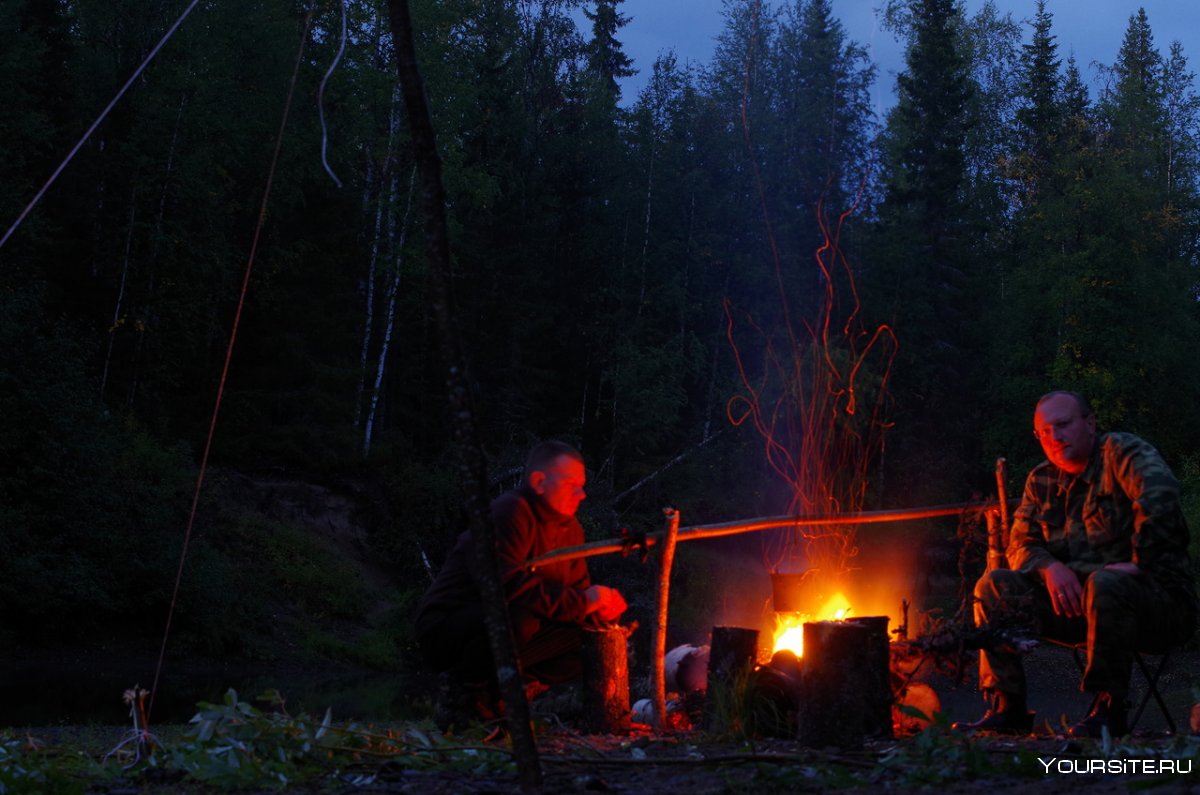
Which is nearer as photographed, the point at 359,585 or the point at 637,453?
the point at 359,585

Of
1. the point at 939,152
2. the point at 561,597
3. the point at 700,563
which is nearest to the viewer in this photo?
the point at 561,597

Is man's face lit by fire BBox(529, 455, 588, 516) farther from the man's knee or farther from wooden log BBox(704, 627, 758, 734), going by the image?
the man's knee

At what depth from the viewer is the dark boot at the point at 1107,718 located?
5.77 meters

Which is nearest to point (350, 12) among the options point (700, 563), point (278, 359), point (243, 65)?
point (243, 65)

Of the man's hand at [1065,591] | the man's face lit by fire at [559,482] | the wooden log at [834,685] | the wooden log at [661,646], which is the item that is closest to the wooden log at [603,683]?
the wooden log at [661,646]

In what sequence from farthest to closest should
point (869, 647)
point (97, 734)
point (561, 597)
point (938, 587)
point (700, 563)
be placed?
point (938, 587)
point (700, 563)
point (97, 734)
point (561, 597)
point (869, 647)

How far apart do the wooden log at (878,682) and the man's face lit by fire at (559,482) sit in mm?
1654

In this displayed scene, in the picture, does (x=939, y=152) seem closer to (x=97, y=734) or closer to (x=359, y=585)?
(x=359, y=585)

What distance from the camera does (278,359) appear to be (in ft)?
94.2

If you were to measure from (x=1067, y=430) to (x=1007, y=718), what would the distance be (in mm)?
1491

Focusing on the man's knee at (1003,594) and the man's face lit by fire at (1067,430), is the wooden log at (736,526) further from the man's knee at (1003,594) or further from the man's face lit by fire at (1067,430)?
the man's face lit by fire at (1067,430)

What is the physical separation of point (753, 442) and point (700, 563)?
12.9ft

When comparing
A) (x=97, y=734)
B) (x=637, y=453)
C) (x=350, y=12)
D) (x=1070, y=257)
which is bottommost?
(x=97, y=734)

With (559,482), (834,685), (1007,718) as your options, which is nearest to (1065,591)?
(1007,718)
